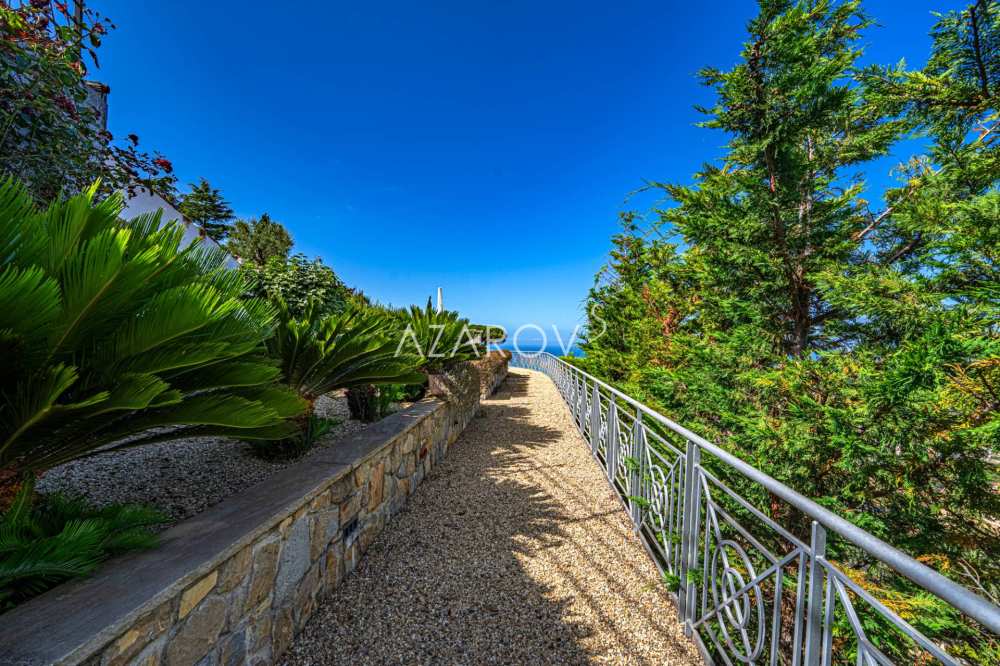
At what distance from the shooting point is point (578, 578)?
7.99 ft

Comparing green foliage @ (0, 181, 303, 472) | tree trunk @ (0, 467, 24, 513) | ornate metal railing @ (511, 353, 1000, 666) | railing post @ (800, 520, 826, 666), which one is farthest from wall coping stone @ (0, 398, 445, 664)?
railing post @ (800, 520, 826, 666)

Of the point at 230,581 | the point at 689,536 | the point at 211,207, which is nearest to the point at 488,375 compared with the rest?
the point at 689,536

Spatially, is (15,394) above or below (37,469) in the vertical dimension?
above

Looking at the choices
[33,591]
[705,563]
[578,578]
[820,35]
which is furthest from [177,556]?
[820,35]

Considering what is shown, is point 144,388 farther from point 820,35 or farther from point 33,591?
point 820,35

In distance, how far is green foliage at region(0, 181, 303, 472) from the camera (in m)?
1.23

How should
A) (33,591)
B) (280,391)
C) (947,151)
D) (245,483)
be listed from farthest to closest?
1. (947,151)
2. (245,483)
3. (280,391)
4. (33,591)

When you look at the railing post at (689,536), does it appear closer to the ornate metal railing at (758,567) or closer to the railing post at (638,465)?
the ornate metal railing at (758,567)

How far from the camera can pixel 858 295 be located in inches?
105

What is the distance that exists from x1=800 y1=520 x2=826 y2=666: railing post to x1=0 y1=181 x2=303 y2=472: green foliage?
84.1 inches

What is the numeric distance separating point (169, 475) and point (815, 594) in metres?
3.40

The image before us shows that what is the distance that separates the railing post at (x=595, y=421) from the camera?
15.1ft

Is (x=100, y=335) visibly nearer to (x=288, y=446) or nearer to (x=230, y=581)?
(x=230, y=581)

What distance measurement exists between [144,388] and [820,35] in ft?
17.6
